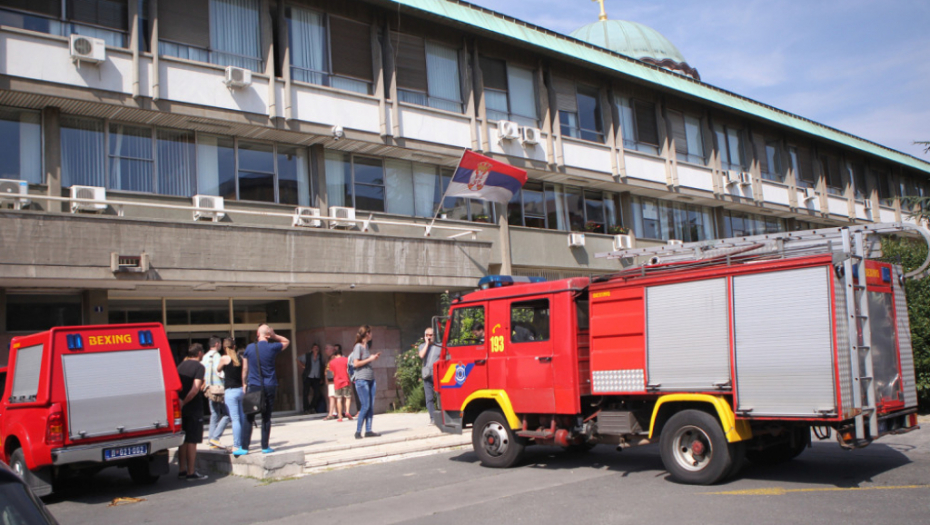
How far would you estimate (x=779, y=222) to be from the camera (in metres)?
32.8

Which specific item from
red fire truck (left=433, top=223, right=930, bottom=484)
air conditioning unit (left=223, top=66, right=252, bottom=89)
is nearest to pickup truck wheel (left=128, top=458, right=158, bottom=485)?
red fire truck (left=433, top=223, right=930, bottom=484)

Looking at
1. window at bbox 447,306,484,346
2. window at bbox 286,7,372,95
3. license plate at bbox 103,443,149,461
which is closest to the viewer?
license plate at bbox 103,443,149,461

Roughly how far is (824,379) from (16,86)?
572 inches

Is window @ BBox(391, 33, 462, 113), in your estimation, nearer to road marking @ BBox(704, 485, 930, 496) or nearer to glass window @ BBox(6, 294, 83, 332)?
glass window @ BBox(6, 294, 83, 332)

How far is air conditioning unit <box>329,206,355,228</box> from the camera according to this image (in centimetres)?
1786

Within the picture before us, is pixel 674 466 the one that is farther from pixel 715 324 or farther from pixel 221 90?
pixel 221 90

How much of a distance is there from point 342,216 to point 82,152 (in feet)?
19.0

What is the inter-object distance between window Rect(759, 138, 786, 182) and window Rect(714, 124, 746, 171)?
1374mm

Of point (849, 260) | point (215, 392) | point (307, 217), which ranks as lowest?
point (215, 392)

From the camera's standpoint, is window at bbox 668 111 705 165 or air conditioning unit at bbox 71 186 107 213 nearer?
air conditioning unit at bbox 71 186 107 213

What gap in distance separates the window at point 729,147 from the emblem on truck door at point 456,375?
21.3m

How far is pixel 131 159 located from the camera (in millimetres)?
15930

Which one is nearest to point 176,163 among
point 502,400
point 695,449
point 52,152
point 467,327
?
point 52,152

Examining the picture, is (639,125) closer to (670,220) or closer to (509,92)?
(670,220)
